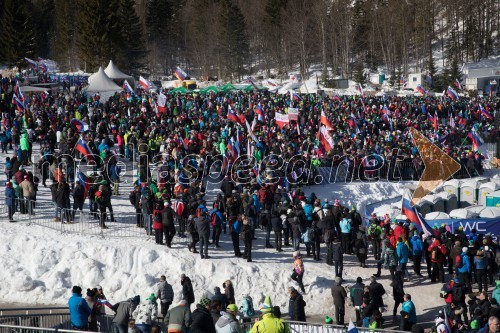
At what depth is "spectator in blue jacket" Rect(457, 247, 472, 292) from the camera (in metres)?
16.6

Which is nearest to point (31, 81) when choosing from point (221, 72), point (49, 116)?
point (49, 116)

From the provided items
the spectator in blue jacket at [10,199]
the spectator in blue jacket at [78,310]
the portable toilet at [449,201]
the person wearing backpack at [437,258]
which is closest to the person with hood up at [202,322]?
the spectator in blue jacket at [78,310]

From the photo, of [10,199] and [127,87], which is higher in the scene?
[127,87]

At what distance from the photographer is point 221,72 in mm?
91375

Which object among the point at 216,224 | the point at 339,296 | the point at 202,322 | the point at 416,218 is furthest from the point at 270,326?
the point at 416,218

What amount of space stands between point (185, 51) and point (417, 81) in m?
41.2

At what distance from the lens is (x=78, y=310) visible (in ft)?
37.8

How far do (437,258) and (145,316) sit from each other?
28.3 ft

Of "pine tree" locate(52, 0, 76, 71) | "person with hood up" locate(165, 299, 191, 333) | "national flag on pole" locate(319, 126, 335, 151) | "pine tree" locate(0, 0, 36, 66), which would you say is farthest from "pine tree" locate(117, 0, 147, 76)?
"person with hood up" locate(165, 299, 191, 333)

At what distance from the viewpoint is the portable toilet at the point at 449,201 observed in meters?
24.0

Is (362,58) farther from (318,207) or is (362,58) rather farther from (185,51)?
(318,207)

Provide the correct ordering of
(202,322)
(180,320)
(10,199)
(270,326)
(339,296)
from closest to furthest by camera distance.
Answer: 1. (270,326)
2. (202,322)
3. (180,320)
4. (339,296)
5. (10,199)

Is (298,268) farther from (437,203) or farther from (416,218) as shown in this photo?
(437,203)

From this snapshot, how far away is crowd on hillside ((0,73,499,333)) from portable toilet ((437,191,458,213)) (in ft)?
12.0
